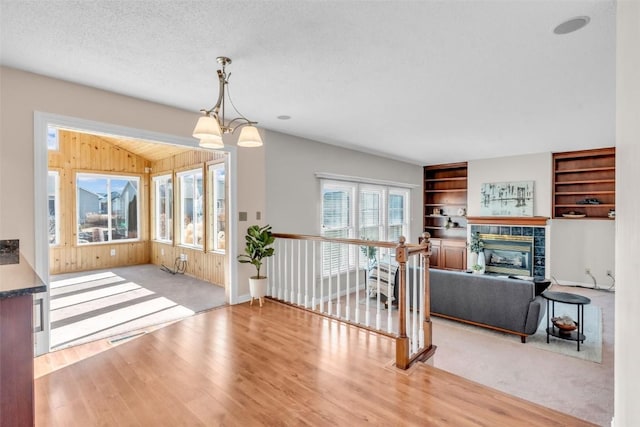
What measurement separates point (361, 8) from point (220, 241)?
15.7 ft

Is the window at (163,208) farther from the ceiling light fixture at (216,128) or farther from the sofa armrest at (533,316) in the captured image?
the sofa armrest at (533,316)

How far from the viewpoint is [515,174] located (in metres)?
6.82

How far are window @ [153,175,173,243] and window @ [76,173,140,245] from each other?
0.47 metres

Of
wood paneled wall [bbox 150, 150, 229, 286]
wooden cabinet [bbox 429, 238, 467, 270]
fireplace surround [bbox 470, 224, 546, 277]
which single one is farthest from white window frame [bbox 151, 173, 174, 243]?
fireplace surround [bbox 470, 224, 546, 277]

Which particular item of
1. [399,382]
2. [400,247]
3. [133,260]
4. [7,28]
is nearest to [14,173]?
[7,28]

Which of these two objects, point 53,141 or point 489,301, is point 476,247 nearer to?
point 489,301

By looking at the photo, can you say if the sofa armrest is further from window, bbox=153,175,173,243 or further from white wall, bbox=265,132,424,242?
window, bbox=153,175,173,243

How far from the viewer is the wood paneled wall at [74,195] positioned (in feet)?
21.7

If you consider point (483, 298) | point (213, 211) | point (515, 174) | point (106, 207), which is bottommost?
point (483, 298)

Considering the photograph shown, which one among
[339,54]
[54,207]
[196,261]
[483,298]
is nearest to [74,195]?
[54,207]

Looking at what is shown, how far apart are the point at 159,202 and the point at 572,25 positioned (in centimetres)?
787

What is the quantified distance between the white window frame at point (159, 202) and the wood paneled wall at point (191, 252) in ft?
0.42

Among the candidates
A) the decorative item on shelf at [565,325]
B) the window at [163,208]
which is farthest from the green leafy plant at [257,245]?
the window at [163,208]

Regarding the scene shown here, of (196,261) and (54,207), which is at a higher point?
(54,207)
